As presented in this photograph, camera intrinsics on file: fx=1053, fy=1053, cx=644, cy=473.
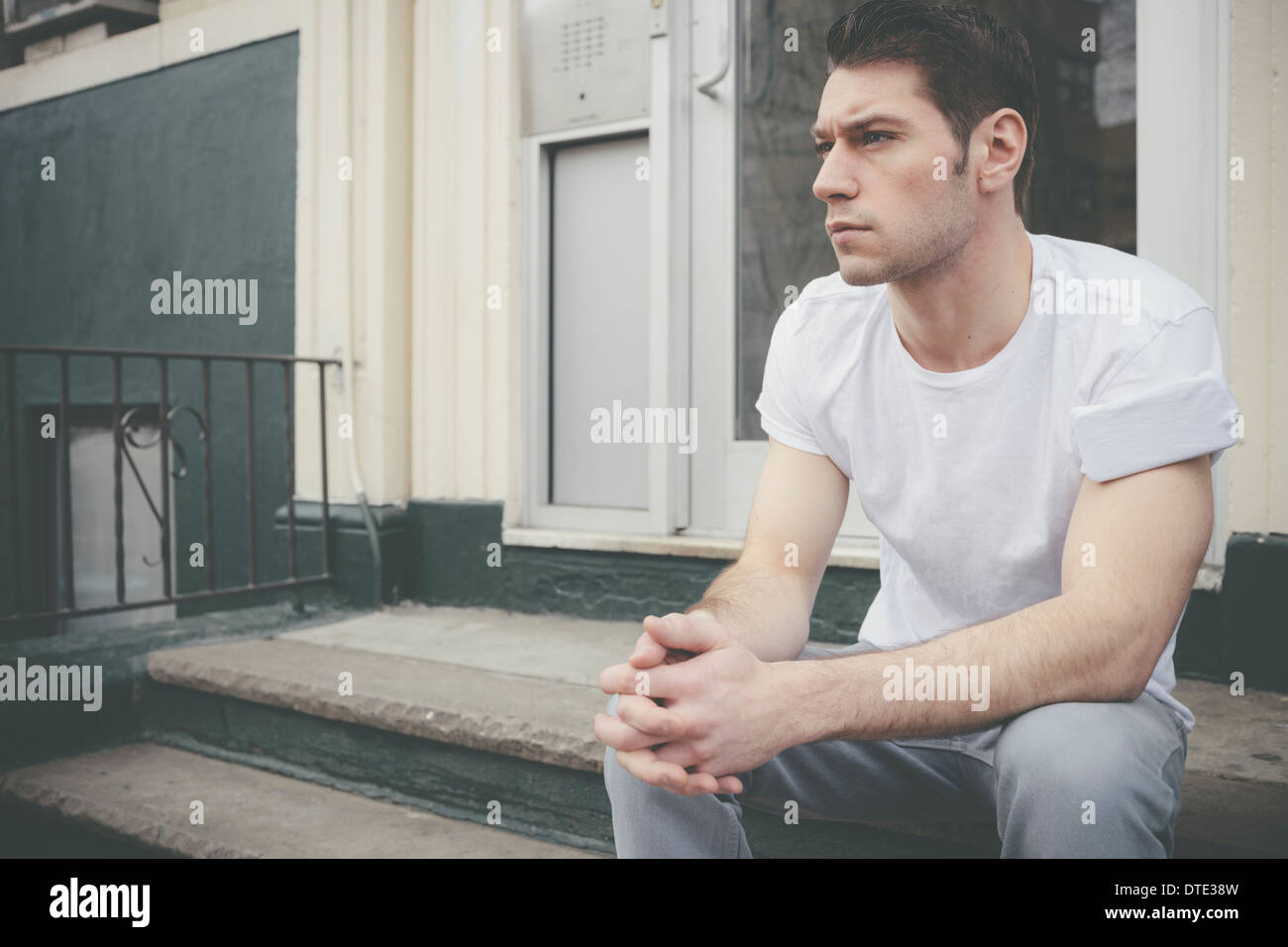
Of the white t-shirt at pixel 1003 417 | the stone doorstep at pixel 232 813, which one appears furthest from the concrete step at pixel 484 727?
the white t-shirt at pixel 1003 417

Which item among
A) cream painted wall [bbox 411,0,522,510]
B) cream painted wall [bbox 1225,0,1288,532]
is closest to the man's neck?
cream painted wall [bbox 1225,0,1288,532]

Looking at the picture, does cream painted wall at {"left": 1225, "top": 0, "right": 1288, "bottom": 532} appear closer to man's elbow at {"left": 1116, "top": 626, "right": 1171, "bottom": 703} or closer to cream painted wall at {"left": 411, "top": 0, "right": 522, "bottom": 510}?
man's elbow at {"left": 1116, "top": 626, "right": 1171, "bottom": 703}

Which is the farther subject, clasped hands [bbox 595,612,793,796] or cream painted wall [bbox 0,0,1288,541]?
cream painted wall [bbox 0,0,1288,541]

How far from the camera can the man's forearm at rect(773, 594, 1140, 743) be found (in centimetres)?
126

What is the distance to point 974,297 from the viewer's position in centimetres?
155

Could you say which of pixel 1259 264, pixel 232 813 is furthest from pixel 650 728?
pixel 1259 264

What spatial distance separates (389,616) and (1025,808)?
2889 mm

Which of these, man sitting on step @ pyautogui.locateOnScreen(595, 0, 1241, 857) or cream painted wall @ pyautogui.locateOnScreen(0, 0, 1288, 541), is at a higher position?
cream painted wall @ pyautogui.locateOnScreen(0, 0, 1288, 541)

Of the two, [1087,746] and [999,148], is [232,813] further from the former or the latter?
[999,148]

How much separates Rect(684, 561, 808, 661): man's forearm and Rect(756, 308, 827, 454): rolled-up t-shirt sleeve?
23cm

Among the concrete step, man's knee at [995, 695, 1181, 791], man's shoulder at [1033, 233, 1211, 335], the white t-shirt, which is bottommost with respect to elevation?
the concrete step

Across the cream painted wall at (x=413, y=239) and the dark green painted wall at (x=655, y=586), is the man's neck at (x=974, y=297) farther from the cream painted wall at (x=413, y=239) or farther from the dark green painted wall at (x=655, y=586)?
the cream painted wall at (x=413, y=239)

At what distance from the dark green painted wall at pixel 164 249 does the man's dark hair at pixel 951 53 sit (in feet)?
10.00
